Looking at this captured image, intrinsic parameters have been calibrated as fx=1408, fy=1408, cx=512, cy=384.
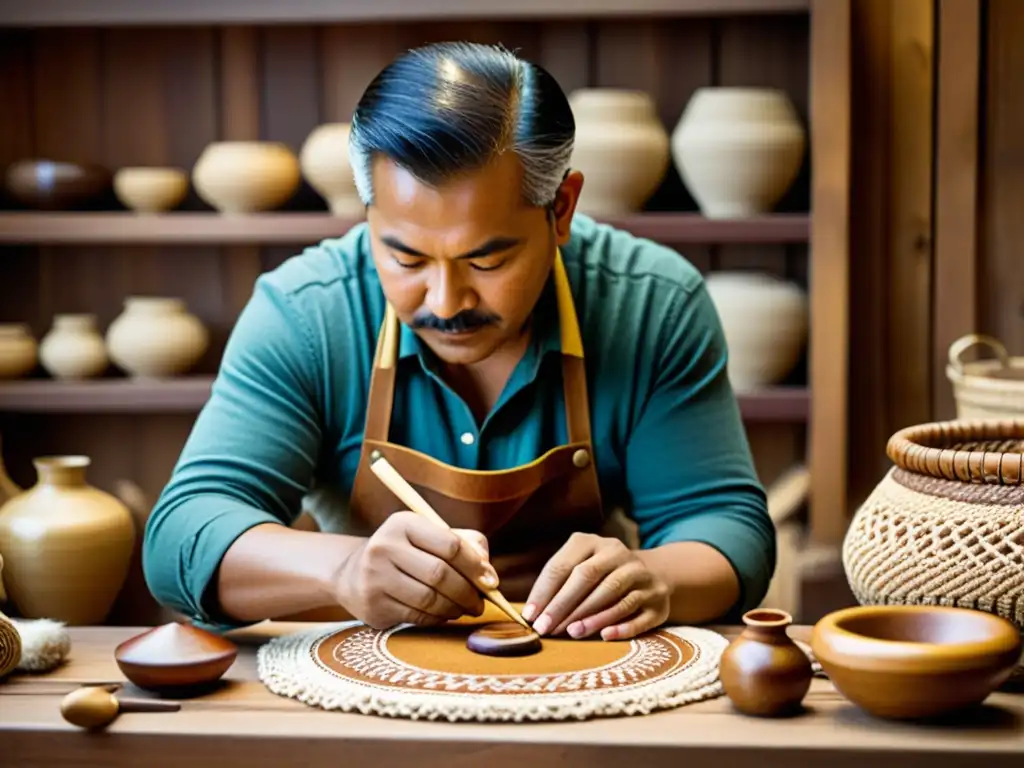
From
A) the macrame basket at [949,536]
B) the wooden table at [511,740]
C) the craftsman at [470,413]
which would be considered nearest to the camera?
the wooden table at [511,740]

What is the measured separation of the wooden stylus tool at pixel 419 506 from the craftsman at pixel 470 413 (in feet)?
0.06

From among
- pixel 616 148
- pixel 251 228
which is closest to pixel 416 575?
pixel 616 148

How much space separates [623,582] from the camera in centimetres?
186

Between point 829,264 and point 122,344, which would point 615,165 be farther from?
point 122,344

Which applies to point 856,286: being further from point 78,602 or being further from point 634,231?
point 78,602

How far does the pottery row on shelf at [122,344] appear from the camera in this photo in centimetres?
397

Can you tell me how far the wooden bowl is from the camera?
162 centimetres

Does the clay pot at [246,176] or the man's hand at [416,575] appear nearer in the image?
the man's hand at [416,575]

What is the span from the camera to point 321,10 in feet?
12.3

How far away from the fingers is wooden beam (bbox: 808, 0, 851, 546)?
83.7 inches

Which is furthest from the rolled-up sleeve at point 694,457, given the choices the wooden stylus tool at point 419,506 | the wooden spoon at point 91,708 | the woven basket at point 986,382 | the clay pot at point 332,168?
the clay pot at point 332,168

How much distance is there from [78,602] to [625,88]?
2.05 metres

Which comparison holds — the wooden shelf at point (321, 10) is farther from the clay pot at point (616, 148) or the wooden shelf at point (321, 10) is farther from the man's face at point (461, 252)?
the man's face at point (461, 252)

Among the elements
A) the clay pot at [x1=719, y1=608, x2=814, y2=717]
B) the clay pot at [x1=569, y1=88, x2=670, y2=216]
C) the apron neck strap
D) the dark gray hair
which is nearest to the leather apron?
the apron neck strap
